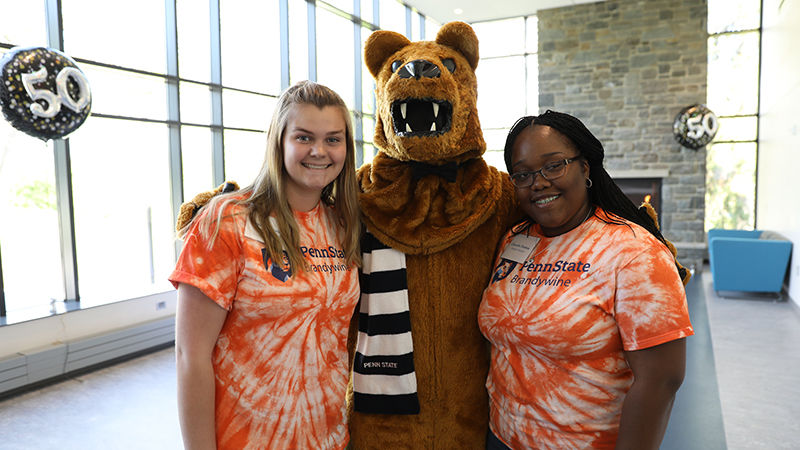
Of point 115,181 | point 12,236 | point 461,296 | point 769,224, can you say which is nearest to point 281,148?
point 461,296

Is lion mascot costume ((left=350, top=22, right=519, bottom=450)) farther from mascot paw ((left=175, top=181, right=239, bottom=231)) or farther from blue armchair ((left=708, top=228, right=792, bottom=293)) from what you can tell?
blue armchair ((left=708, top=228, right=792, bottom=293))

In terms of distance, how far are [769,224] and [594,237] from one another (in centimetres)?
849

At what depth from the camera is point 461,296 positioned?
4.98 feet

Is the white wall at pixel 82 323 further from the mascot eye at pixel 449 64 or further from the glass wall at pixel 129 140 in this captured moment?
the mascot eye at pixel 449 64

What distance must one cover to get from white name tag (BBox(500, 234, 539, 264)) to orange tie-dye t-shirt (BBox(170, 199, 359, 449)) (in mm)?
465

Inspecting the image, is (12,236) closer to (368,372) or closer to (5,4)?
(5,4)

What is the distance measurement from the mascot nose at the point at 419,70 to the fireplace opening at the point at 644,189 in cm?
849

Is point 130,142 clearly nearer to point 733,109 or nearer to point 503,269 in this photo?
point 503,269

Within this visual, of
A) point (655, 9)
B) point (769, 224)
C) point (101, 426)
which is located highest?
point (655, 9)

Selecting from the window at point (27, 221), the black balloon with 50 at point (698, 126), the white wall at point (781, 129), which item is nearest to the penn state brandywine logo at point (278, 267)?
the window at point (27, 221)

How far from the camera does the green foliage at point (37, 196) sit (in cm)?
437

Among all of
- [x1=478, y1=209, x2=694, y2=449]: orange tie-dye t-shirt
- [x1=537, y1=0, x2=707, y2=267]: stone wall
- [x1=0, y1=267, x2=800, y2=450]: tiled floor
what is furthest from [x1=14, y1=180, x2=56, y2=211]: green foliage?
[x1=537, y1=0, x2=707, y2=267]: stone wall

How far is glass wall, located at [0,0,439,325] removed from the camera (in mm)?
4348

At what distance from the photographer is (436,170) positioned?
157cm
